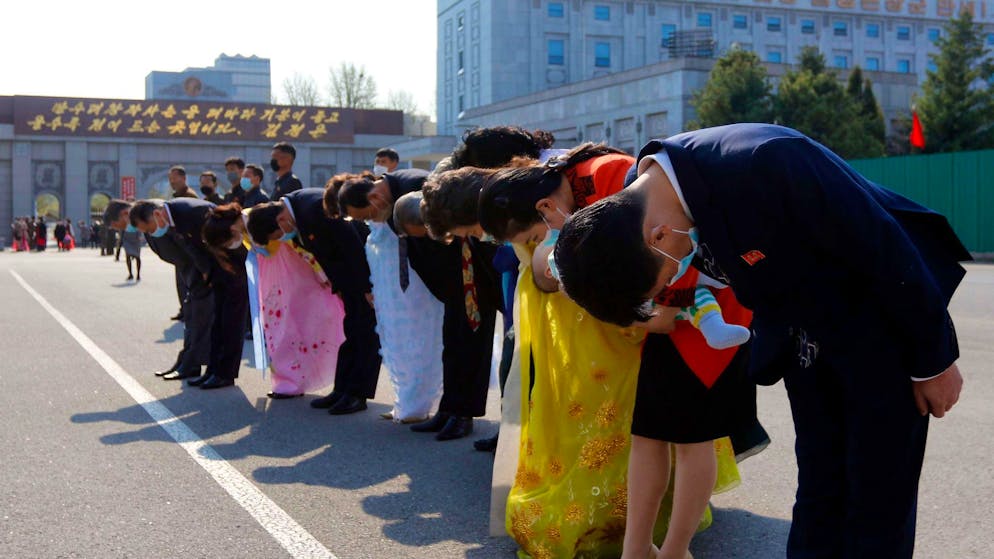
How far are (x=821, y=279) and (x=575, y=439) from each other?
67.8 inches

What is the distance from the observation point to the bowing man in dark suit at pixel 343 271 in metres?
7.54

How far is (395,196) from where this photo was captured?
6.85 meters

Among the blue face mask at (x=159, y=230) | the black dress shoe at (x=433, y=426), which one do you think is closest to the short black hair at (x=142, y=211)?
the blue face mask at (x=159, y=230)

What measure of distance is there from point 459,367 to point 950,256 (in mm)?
4177

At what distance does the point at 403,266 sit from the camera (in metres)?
6.98

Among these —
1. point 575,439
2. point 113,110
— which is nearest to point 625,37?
point 113,110

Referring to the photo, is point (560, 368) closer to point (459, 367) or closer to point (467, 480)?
point (467, 480)

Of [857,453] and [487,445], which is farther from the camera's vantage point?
[487,445]

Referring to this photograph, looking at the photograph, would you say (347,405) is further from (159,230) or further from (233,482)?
(159,230)

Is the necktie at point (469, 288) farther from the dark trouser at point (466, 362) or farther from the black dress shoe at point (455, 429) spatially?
the black dress shoe at point (455, 429)

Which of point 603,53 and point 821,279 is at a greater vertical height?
point 603,53

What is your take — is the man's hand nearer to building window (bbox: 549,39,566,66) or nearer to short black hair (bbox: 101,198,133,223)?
short black hair (bbox: 101,198,133,223)

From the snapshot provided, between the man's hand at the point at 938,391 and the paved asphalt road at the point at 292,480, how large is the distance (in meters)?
1.79

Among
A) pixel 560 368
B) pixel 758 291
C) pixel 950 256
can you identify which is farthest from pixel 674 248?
pixel 560 368
